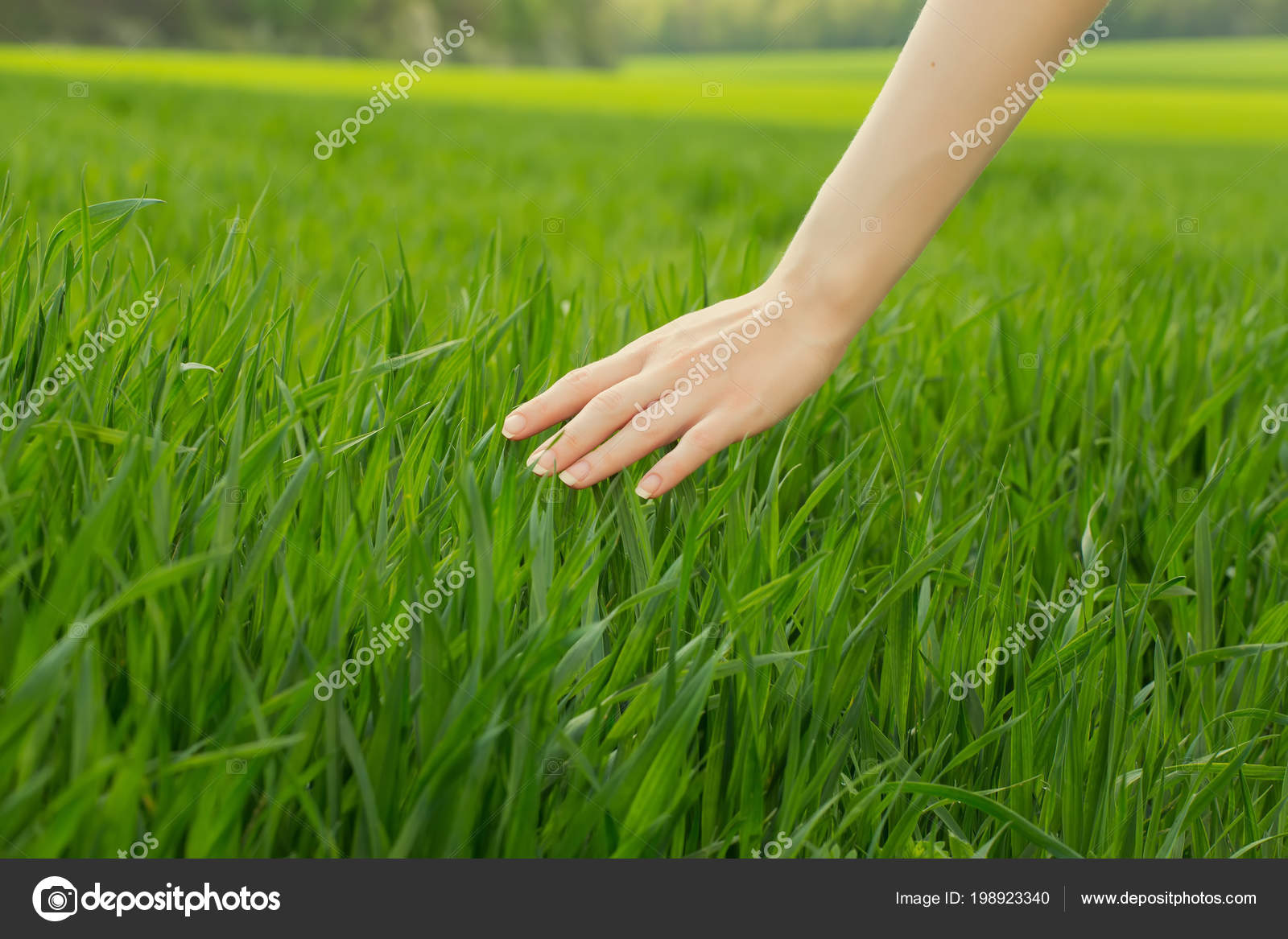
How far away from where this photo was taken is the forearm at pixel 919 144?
115 centimetres

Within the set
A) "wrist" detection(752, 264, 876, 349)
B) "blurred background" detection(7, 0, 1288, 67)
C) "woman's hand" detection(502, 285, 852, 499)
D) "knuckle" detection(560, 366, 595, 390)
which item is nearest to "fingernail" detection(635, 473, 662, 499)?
"woman's hand" detection(502, 285, 852, 499)

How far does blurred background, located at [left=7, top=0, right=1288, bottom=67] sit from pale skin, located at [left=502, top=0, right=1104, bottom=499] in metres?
34.6

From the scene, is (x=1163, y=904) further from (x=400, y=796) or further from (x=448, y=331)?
(x=448, y=331)

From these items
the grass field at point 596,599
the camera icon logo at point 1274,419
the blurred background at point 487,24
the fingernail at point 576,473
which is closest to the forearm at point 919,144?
the grass field at point 596,599

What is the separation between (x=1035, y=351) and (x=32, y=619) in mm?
1926

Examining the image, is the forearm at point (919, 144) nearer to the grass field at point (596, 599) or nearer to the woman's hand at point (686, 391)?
the woman's hand at point (686, 391)

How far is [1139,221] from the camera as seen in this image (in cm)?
497

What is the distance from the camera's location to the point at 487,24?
148 feet

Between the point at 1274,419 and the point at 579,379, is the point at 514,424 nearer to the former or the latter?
the point at 579,379

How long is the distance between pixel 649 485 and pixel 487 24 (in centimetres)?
4903

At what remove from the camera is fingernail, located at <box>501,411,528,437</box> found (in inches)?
46.7

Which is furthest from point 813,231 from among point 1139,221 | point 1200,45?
point 1200,45

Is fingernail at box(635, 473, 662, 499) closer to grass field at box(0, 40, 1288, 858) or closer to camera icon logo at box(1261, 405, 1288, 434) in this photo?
grass field at box(0, 40, 1288, 858)

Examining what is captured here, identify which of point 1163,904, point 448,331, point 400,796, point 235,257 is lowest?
point 1163,904
